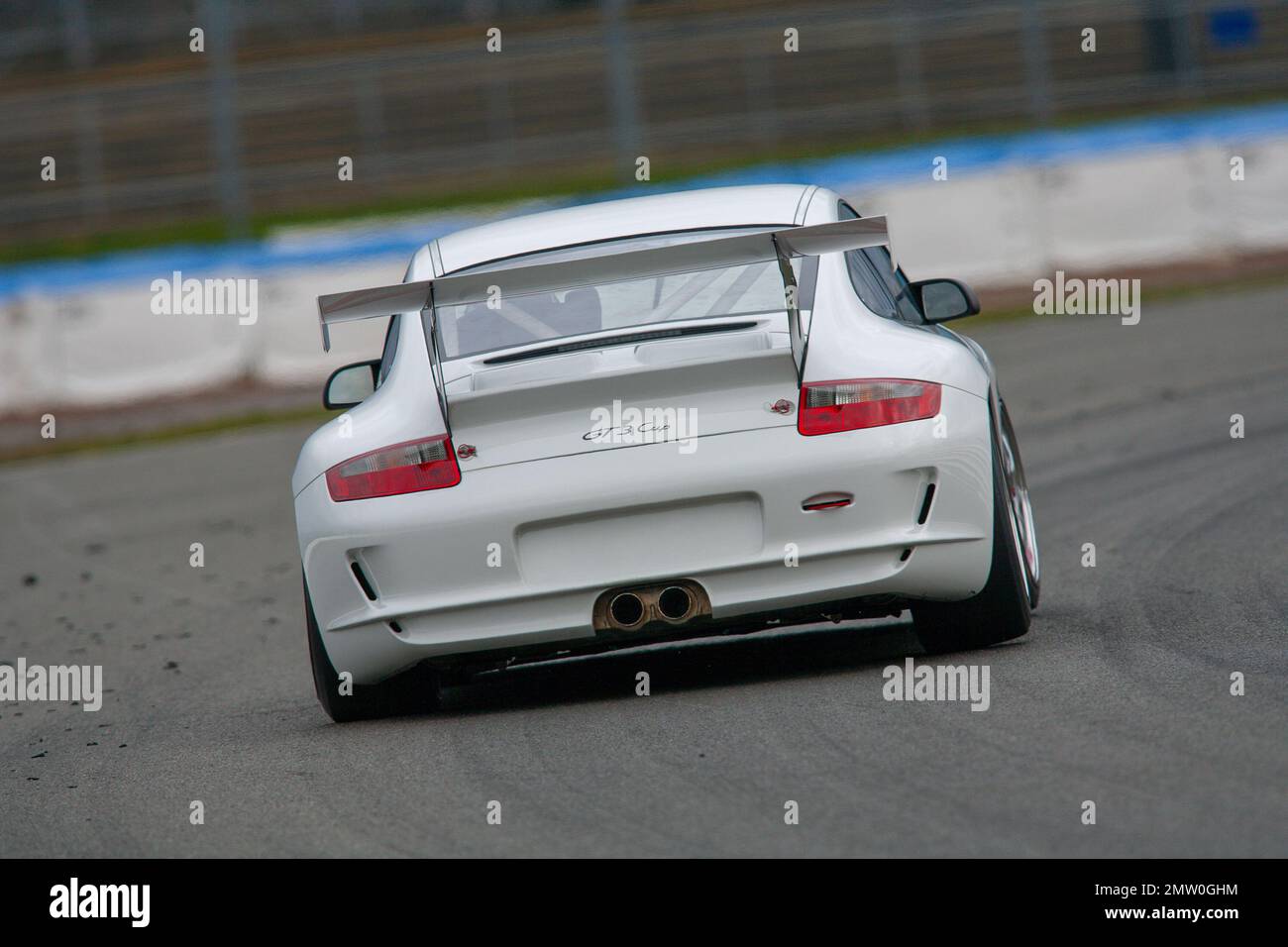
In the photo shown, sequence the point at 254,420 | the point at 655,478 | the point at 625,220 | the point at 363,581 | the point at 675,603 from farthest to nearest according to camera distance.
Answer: the point at 254,420 → the point at 625,220 → the point at 363,581 → the point at 675,603 → the point at 655,478

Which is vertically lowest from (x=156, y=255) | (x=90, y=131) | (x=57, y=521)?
(x=57, y=521)

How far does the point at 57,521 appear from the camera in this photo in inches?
540

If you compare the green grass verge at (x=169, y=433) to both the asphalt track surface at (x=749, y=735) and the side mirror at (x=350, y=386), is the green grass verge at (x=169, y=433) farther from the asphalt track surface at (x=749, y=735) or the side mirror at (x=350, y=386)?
the side mirror at (x=350, y=386)

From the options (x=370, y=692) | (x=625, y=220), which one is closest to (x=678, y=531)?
(x=370, y=692)

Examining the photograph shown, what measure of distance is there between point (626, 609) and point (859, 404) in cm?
85

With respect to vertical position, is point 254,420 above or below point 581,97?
below

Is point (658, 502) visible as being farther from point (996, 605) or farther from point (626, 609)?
point (996, 605)

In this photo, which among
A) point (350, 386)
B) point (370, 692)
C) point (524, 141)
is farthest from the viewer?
point (524, 141)

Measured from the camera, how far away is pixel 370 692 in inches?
228

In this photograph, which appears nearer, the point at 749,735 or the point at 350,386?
the point at 749,735
